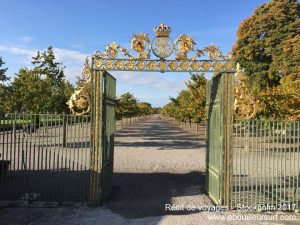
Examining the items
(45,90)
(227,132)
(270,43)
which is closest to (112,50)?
(227,132)

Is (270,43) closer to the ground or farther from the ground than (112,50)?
farther from the ground

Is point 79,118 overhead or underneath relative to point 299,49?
underneath

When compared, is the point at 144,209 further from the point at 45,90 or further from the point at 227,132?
the point at 45,90

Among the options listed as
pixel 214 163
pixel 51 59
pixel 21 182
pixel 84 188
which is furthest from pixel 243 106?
pixel 51 59

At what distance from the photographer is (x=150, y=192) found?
32.9 feet

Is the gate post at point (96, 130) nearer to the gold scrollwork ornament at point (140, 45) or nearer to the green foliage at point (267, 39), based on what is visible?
the gold scrollwork ornament at point (140, 45)

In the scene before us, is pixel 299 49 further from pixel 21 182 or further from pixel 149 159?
pixel 21 182

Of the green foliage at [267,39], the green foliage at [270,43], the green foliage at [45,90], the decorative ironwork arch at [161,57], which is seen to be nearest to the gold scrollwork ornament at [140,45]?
the decorative ironwork arch at [161,57]

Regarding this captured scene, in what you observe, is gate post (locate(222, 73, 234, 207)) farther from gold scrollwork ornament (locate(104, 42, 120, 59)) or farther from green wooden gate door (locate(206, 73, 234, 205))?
gold scrollwork ornament (locate(104, 42, 120, 59))

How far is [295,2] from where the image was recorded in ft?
120

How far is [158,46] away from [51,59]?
1486 cm

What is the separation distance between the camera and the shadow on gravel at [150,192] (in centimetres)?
815

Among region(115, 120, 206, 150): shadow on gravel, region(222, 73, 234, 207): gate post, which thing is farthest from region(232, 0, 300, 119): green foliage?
region(222, 73, 234, 207): gate post

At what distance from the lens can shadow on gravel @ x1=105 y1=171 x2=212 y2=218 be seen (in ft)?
26.7
